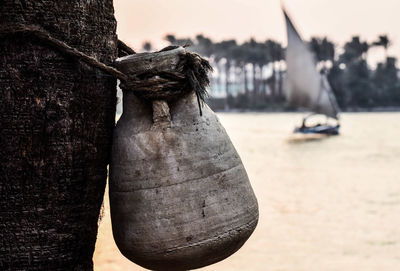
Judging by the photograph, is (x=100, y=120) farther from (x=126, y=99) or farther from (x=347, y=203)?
(x=347, y=203)

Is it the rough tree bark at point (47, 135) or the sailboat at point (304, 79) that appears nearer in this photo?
the rough tree bark at point (47, 135)

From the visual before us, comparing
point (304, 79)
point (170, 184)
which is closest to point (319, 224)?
point (170, 184)

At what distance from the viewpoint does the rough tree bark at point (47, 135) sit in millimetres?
1533

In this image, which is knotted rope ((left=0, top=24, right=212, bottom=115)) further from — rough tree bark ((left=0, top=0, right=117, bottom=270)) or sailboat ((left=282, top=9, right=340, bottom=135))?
sailboat ((left=282, top=9, right=340, bottom=135))

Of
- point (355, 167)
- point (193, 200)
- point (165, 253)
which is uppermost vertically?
point (193, 200)

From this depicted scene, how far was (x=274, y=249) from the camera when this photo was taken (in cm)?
648

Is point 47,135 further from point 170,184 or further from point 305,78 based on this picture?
point 305,78

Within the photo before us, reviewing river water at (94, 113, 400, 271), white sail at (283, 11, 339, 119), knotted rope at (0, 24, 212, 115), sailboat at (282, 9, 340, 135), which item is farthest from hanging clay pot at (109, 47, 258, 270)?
white sail at (283, 11, 339, 119)

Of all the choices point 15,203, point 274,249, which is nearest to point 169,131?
point 15,203

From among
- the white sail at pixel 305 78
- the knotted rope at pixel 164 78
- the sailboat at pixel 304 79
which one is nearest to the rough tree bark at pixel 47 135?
the knotted rope at pixel 164 78

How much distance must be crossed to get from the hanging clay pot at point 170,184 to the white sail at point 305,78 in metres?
38.2

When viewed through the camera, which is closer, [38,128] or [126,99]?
[38,128]

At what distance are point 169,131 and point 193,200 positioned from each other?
0.21 metres

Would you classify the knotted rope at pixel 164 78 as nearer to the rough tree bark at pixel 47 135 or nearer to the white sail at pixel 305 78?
the rough tree bark at pixel 47 135
